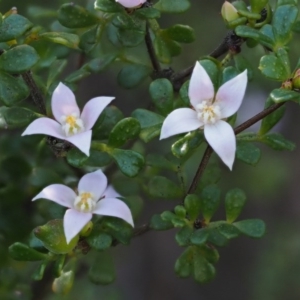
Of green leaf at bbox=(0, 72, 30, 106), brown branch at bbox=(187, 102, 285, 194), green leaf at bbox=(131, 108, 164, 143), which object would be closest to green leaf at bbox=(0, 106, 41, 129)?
green leaf at bbox=(0, 72, 30, 106)

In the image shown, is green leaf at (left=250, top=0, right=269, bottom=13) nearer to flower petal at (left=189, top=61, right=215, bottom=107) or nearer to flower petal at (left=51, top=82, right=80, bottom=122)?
flower petal at (left=189, top=61, right=215, bottom=107)

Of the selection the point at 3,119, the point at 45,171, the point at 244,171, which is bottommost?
the point at 244,171

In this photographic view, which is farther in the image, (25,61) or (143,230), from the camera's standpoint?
(143,230)

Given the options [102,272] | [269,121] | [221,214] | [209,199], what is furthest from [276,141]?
[221,214]

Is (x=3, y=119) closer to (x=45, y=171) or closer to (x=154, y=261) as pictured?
(x=45, y=171)

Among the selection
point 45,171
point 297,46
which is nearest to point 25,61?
point 45,171

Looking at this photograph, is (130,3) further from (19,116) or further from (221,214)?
(221,214)
